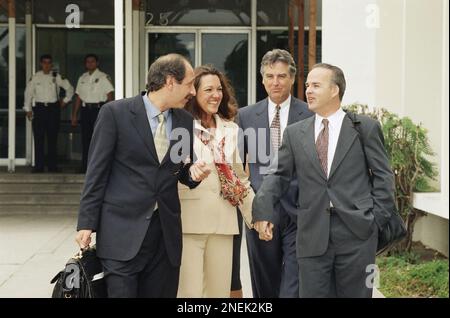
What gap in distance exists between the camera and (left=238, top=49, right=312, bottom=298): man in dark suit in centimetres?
534

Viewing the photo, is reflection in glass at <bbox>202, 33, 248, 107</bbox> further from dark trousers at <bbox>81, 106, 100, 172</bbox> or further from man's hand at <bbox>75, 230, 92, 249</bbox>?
man's hand at <bbox>75, 230, 92, 249</bbox>

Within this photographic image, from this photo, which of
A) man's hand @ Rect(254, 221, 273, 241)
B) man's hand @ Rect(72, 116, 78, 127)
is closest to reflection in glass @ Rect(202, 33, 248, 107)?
man's hand @ Rect(72, 116, 78, 127)

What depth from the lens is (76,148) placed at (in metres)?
Result: 14.6

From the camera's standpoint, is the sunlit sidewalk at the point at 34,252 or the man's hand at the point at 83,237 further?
the sunlit sidewalk at the point at 34,252

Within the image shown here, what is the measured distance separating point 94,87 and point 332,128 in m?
9.30

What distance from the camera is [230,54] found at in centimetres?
1442

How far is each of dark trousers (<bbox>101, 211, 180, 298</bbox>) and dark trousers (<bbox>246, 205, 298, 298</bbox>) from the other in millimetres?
902

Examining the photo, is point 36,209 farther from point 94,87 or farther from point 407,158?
point 407,158

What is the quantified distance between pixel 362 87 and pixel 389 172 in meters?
4.64

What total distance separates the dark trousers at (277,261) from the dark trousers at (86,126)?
7.96 metres

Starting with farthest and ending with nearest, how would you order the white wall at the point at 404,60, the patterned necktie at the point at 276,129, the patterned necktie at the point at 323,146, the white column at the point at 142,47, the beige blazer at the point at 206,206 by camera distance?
the white column at the point at 142,47
the white wall at the point at 404,60
the patterned necktie at the point at 276,129
the beige blazer at the point at 206,206
the patterned necktie at the point at 323,146

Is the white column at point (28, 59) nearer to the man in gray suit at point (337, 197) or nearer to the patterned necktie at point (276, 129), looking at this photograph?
the patterned necktie at point (276, 129)

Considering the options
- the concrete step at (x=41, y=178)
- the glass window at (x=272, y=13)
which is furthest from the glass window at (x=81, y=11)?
the concrete step at (x=41, y=178)

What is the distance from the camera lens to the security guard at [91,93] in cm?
1326
